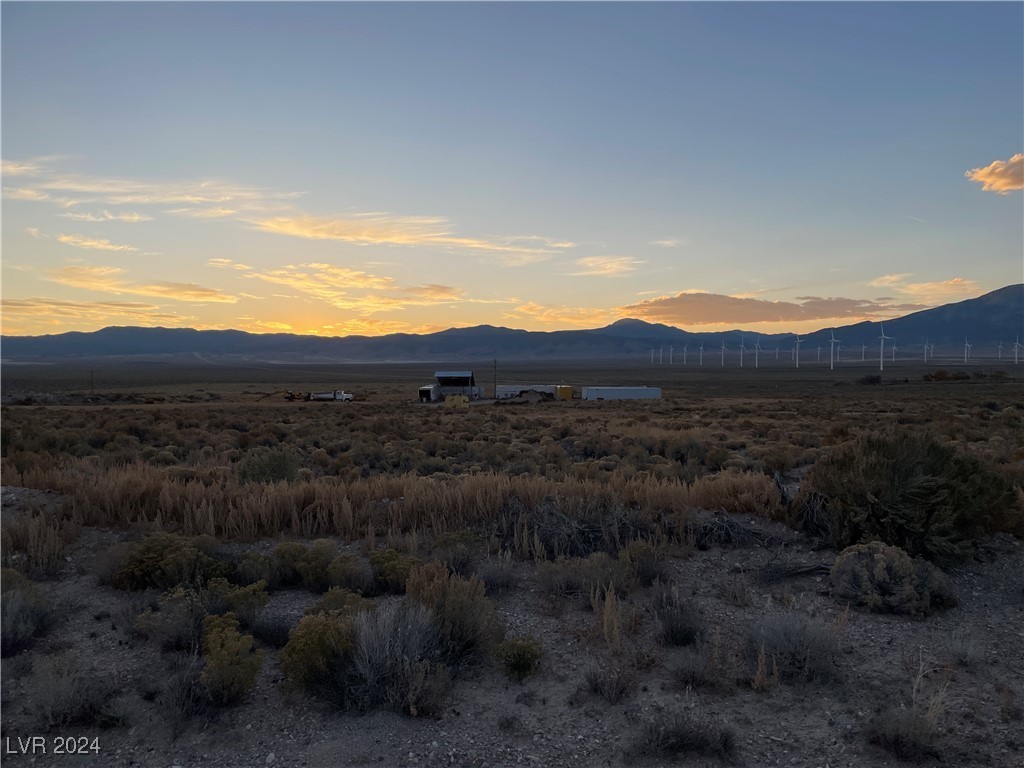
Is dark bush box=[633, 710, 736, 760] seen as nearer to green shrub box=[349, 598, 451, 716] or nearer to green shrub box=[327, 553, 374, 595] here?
green shrub box=[349, 598, 451, 716]

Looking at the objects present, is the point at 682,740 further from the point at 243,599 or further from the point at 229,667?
the point at 243,599

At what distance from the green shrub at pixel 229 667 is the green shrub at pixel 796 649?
157 inches

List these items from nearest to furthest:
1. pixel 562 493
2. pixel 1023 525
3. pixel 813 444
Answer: pixel 1023 525, pixel 562 493, pixel 813 444

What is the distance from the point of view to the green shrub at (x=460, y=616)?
6.46m

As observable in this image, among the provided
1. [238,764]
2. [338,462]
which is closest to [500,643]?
[238,764]

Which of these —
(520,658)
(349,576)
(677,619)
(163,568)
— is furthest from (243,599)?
(677,619)

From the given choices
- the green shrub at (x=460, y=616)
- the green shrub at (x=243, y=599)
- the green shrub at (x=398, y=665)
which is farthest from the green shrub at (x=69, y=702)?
the green shrub at (x=460, y=616)

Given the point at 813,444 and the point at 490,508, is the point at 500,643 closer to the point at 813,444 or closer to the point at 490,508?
the point at 490,508

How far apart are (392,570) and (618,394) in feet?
201

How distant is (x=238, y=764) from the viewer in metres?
5.00

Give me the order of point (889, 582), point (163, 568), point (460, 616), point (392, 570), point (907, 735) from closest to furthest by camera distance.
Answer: point (907, 735) < point (460, 616) < point (889, 582) < point (163, 568) < point (392, 570)

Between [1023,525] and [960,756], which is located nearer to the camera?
[960,756]

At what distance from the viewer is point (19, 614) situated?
6648 mm

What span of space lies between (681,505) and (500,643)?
193 inches
